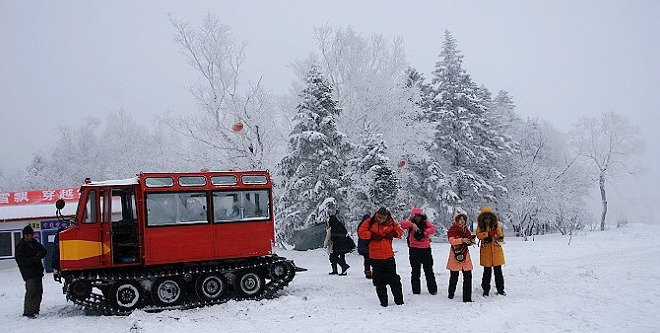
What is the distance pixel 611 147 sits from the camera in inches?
1923

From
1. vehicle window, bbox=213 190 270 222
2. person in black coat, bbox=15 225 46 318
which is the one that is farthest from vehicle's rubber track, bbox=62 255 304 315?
vehicle window, bbox=213 190 270 222

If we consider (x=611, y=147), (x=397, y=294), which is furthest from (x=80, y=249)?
(x=611, y=147)

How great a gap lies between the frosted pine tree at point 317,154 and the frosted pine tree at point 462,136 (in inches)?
475

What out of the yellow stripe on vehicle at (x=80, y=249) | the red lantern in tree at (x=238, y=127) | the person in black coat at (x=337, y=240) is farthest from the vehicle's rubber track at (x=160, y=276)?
the red lantern in tree at (x=238, y=127)

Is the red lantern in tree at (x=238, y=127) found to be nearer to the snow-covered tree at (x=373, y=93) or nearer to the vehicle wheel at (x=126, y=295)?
the snow-covered tree at (x=373, y=93)

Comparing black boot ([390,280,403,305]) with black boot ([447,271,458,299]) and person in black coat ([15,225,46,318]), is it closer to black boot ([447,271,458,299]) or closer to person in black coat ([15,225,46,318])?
black boot ([447,271,458,299])

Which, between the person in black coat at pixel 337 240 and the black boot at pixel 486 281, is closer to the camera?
the black boot at pixel 486 281

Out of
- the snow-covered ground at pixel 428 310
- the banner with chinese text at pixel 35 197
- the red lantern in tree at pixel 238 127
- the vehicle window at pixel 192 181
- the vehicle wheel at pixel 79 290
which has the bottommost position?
the snow-covered ground at pixel 428 310

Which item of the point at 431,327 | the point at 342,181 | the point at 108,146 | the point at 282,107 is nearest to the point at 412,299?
the point at 431,327

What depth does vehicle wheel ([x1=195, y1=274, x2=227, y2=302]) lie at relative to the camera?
39.9 feet

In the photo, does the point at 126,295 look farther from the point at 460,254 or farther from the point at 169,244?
the point at 460,254

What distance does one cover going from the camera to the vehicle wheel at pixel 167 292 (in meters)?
11.9

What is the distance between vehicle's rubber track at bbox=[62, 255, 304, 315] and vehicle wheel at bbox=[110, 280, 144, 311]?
73 mm

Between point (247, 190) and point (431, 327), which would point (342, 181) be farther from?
point (431, 327)
